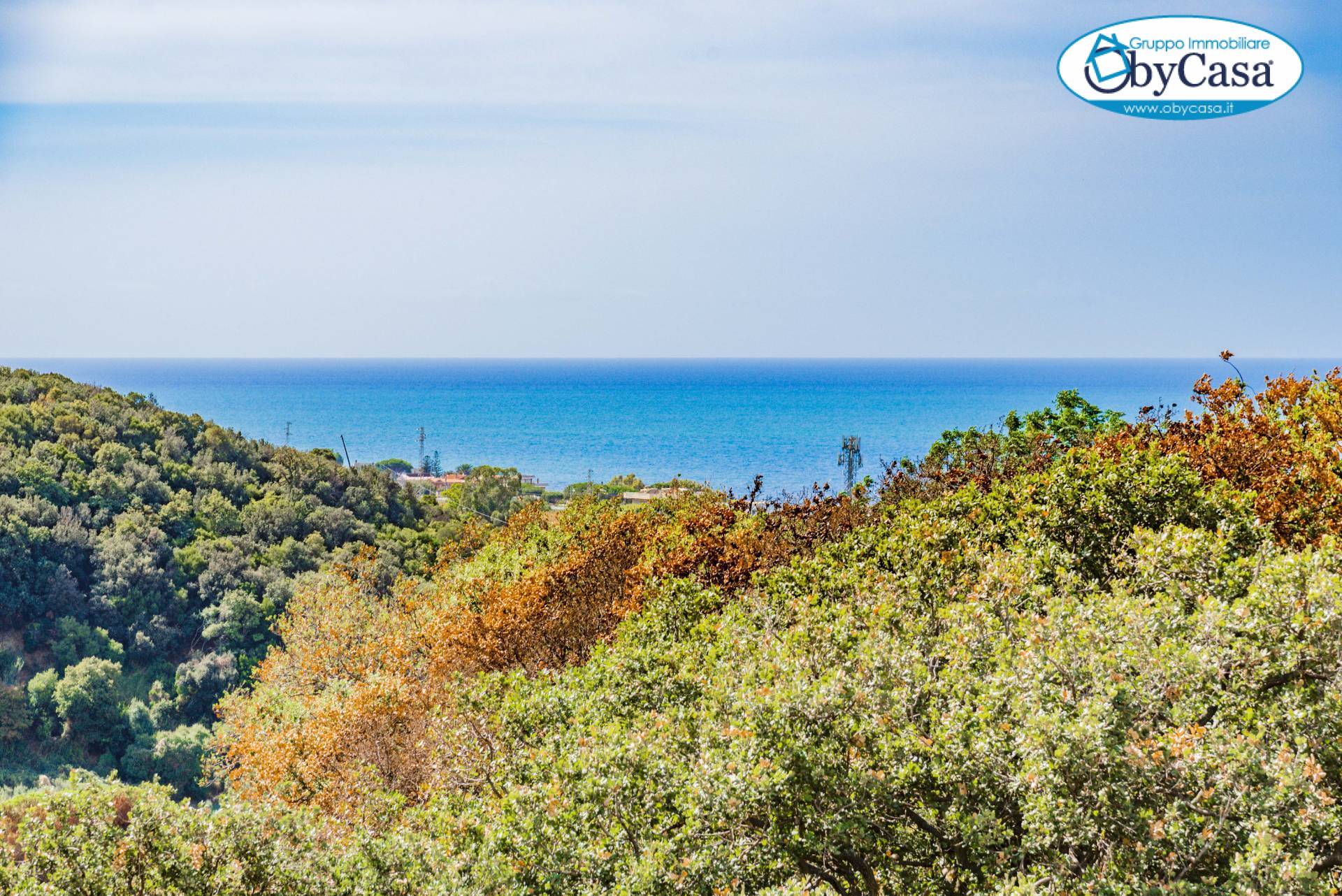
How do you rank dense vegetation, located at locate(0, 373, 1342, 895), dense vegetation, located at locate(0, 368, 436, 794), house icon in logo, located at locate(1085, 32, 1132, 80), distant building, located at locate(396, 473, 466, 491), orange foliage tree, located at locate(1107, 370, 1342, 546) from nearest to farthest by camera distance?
dense vegetation, located at locate(0, 373, 1342, 895), orange foliage tree, located at locate(1107, 370, 1342, 546), house icon in logo, located at locate(1085, 32, 1132, 80), dense vegetation, located at locate(0, 368, 436, 794), distant building, located at locate(396, 473, 466, 491)

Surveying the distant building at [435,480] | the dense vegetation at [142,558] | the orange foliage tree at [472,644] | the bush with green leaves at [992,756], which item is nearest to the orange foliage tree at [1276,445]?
the bush with green leaves at [992,756]

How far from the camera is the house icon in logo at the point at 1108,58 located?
17469 millimetres

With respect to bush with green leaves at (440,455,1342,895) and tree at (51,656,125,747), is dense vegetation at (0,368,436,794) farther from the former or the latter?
bush with green leaves at (440,455,1342,895)

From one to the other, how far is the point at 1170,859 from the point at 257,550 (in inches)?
1953

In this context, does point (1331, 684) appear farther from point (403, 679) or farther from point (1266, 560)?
point (403, 679)

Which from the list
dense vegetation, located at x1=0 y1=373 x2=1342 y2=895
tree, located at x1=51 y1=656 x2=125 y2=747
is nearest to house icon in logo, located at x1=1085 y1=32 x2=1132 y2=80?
dense vegetation, located at x1=0 y1=373 x2=1342 y2=895

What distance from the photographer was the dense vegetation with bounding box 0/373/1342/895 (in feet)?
21.0

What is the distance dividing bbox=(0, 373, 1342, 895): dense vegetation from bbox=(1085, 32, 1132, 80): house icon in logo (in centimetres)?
722

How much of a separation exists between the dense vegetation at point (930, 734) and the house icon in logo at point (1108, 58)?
722 cm

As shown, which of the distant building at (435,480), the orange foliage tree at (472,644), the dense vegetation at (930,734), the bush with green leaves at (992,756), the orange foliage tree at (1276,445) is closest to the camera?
the bush with green leaves at (992,756)

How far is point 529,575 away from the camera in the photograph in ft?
60.4

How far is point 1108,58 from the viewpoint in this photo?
1755cm

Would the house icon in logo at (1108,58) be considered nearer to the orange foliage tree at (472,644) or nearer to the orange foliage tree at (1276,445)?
the orange foliage tree at (1276,445)

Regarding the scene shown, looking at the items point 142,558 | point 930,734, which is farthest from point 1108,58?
Result: point 142,558
